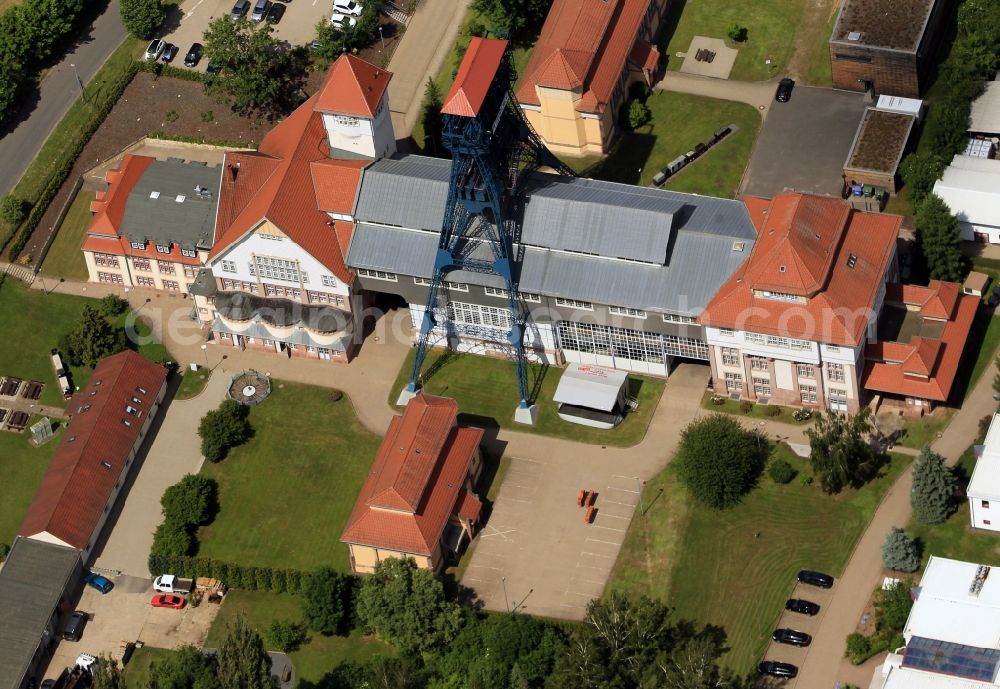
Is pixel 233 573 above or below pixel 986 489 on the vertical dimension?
below

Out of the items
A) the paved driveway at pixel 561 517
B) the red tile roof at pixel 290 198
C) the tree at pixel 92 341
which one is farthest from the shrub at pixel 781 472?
the tree at pixel 92 341

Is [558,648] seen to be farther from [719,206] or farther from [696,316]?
[719,206]

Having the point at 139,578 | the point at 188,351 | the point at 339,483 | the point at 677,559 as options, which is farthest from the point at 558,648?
the point at 188,351

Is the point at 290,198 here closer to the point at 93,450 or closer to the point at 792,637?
the point at 93,450

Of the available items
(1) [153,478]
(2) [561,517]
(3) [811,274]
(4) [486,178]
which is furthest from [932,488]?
(1) [153,478]

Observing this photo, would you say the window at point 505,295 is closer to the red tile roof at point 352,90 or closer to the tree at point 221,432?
the red tile roof at point 352,90

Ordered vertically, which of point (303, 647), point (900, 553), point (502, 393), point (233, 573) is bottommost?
point (303, 647)
